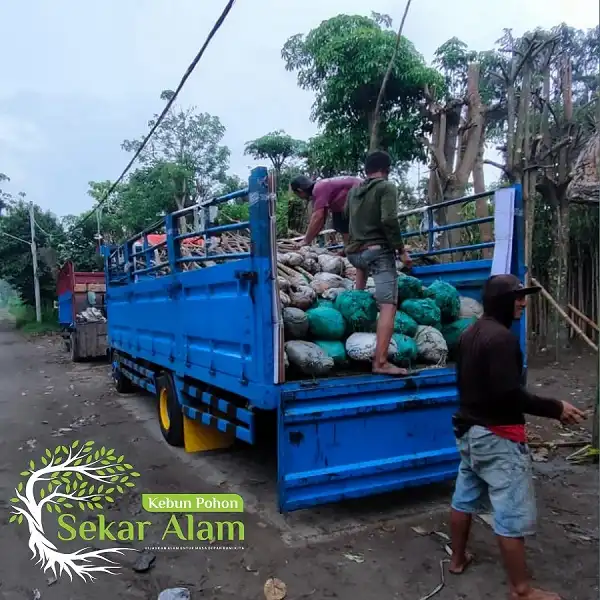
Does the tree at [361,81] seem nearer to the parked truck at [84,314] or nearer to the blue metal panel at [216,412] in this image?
the parked truck at [84,314]

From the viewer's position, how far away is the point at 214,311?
3791mm

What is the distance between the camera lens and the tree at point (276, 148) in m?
18.5

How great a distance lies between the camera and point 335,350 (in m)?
3.59

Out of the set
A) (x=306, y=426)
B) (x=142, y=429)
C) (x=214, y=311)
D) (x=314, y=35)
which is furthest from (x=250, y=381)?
(x=314, y=35)

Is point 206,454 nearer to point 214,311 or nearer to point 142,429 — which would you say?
point 142,429

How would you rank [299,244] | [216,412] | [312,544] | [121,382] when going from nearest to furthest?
[312,544] < [216,412] < [299,244] < [121,382]

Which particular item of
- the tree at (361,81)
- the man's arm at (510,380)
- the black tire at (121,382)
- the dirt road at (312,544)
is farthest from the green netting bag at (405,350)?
the tree at (361,81)

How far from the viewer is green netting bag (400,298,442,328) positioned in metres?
3.96

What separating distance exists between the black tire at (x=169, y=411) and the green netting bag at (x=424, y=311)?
7.27 ft

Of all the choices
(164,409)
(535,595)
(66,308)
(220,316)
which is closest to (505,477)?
(535,595)

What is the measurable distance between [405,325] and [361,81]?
829 cm

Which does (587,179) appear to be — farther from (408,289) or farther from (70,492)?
(70,492)

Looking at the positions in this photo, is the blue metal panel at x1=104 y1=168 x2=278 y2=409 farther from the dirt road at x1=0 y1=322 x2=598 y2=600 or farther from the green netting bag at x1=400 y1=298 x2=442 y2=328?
the green netting bag at x1=400 y1=298 x2=442 y2=328

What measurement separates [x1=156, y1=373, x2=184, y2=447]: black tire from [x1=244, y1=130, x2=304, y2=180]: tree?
13.9 meters
